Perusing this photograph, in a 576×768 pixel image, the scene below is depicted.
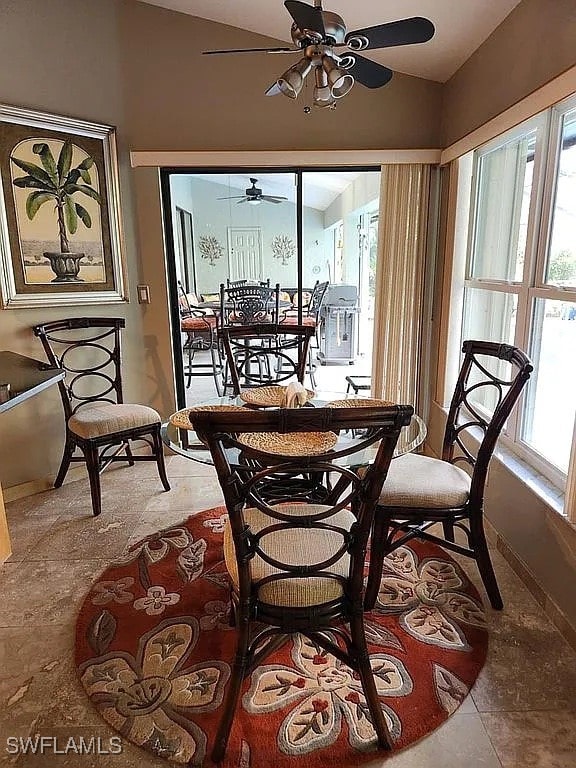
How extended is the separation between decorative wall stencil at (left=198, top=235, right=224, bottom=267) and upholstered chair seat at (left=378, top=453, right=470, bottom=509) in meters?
2.41

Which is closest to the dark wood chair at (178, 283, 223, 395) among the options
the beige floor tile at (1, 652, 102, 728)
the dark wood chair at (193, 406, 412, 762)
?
the beige floor tile at (1, 652, 102, 728)

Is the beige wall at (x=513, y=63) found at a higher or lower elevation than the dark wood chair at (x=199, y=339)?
higher

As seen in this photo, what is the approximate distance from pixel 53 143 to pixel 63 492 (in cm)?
224

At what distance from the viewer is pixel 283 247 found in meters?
3.89

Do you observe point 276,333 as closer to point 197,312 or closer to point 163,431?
point 163,431

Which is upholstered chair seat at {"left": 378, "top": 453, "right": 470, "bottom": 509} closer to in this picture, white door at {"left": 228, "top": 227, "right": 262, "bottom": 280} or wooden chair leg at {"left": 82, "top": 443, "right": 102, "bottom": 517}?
wooden chair leg at {"left": 82, "top": 443, "right": 102, "bottom": 517}

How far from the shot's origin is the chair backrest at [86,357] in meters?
3.29

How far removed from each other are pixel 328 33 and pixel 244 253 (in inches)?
81.8

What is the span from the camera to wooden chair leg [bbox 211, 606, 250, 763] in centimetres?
148

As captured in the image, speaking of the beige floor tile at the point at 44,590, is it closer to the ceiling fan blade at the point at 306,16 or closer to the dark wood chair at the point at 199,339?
the dark wood chair at the point at 199,339

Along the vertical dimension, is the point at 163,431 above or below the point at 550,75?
below

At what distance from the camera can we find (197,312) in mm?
4426

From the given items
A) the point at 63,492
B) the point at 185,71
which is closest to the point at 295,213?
the point at 185,71

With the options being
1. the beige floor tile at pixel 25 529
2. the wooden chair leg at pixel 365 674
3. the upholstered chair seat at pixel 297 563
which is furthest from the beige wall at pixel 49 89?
the wooden chair leg at pixel 365 674
